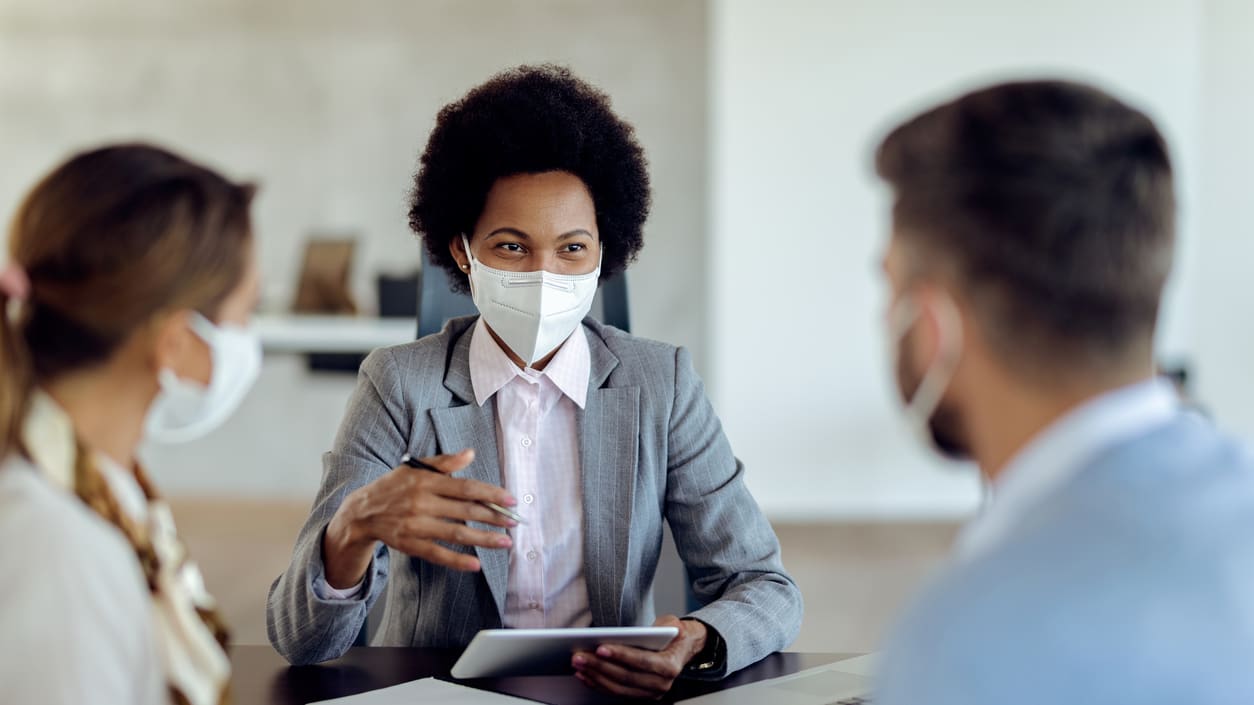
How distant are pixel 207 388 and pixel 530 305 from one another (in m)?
0.75

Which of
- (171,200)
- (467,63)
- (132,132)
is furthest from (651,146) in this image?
(171,200)

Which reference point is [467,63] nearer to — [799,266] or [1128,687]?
[799,266]

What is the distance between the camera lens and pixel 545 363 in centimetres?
185

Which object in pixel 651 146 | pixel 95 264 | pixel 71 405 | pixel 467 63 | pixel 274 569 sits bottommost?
pixel 274 569

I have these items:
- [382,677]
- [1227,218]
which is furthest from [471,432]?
[1227,218]

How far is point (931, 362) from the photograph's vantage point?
0.94 metres

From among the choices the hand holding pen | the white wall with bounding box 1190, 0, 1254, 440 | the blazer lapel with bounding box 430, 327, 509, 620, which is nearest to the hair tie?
the hand holding pen

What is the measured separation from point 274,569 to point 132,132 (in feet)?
10.1

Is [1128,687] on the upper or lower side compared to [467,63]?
lower

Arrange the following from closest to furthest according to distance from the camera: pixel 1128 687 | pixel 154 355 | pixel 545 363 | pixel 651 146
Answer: pixel 1128 687, pixel 154 355, pixel 545 363, pixel 651 146

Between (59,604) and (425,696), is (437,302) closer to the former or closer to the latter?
(425,696)

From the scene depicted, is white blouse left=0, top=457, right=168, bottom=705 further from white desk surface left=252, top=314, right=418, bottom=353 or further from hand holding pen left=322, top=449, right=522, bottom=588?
white desk surface left=252, top=314, right=418, bottom=353

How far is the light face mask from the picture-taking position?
0.91 metres

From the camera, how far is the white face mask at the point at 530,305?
69.4 inches
